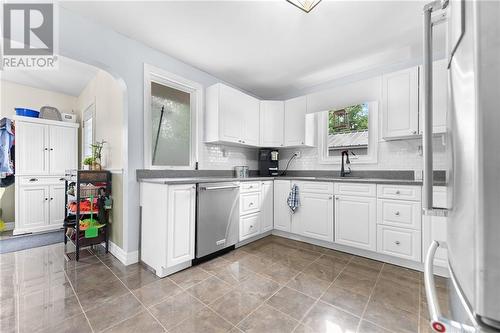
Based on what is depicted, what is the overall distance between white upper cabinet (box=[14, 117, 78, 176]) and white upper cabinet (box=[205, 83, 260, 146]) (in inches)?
110

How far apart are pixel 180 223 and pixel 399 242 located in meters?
2.34

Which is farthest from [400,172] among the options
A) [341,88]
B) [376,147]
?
[341,88]

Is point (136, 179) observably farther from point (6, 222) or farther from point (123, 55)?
point (6, 222)

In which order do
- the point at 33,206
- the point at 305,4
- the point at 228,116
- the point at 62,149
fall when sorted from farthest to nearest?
the point at 62,149, the point at 33,206, the point at 228,116, the point at 305,4

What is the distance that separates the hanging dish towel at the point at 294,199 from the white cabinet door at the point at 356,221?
0.55 metres

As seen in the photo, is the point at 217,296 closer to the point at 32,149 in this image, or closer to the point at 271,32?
the point at 271,32

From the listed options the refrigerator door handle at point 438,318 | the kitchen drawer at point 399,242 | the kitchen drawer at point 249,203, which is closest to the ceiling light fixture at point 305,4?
the refrigerator door handle at point 438,318

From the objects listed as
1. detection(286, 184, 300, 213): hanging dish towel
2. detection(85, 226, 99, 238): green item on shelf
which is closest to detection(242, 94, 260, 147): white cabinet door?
detection(286, 184, 300, 213): hanging dish towel

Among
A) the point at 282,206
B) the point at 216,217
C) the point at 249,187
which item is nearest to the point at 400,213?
the point at 282,206

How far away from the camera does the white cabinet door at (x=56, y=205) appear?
3.68 m

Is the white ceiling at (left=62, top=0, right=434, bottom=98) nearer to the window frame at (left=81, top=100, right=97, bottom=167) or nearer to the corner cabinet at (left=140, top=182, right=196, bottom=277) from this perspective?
the corner cabinet at (left=140, top=182, right=196, bottom=277)

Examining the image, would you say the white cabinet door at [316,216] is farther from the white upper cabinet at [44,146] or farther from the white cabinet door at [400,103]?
the white upper cabinet at [44,146]

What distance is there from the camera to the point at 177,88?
2.98 m

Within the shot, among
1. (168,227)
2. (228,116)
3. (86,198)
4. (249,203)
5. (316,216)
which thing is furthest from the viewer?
(228,116)
